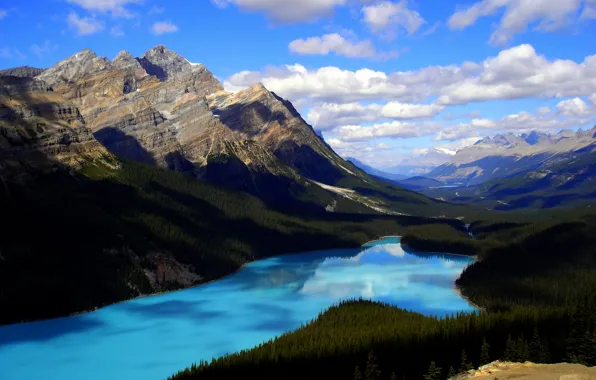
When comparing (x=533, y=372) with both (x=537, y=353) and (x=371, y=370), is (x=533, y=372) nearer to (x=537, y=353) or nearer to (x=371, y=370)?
(x=371, y=370)

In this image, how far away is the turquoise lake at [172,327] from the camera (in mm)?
108188

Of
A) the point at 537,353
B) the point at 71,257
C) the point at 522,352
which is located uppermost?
the point at 71,257

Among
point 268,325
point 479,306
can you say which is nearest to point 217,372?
point 268,325

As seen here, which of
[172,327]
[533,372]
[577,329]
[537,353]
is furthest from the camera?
[172,327]

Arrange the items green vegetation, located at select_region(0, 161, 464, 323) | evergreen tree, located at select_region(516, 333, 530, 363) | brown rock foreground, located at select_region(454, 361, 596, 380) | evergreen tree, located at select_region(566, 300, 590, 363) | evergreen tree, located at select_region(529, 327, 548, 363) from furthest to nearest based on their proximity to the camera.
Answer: green vegetation, located at select_region(0, 161, 464, 323)
evergreen tree, located at select_region(566, 300, 590, 363)
evergreen tree, located at select_region(529, 327, 548, 363)
evergreen tree, located at select_region(516, 333, 530, 363)
brown rock foreground, located at select_region(454, 361, 596, 380)

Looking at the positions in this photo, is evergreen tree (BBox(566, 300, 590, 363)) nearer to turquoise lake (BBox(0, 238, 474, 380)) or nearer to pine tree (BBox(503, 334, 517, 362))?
pine tree (BBox(503, 334, 517, 362))

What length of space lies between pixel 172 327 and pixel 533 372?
97.8m

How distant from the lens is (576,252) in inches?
7662

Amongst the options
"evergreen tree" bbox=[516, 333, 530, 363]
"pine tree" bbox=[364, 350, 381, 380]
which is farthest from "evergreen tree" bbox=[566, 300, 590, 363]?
"pine tree" bbox=[364, 350, 381, 380]

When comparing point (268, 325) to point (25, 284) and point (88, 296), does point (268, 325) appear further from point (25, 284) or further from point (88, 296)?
point (25, 284)

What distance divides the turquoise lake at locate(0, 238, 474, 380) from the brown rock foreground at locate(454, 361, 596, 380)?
62226 millimetres

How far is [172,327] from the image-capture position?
13612cm

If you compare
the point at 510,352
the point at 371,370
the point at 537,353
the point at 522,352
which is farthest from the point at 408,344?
the point at 537,353

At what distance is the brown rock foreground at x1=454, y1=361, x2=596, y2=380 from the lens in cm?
4914
